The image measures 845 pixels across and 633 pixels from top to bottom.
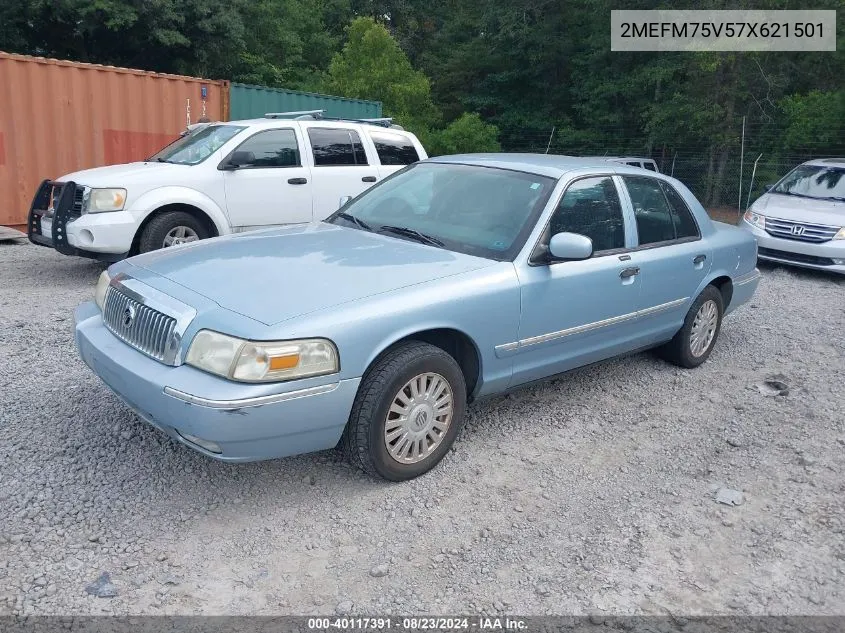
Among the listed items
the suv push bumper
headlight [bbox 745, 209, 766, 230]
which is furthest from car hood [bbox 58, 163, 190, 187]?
headlight [bbox 745, 209, 766, 230]

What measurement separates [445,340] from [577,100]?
77.8 feet

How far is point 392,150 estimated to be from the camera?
901 centimetres

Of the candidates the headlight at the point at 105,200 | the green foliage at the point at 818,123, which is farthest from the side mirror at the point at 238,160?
the green foliage at the point at 818,123

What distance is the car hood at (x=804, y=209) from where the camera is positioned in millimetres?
9547

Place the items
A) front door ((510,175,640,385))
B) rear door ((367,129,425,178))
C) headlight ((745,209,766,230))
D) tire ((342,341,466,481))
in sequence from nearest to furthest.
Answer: tire ((342,341,466,481)), front door ((510,175,640,385)), rear door ((367,129,425,178)), headlight ((745,209,766,230))

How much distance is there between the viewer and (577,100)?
25.7m

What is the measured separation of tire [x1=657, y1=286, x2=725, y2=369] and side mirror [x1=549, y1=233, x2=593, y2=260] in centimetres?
180

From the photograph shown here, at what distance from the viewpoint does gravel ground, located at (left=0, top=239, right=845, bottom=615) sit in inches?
116

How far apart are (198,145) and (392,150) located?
91.1 inches

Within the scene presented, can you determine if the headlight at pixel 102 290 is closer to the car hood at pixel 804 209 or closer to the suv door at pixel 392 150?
the suv door at pixel 392 150

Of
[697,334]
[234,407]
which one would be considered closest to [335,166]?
[697,334]

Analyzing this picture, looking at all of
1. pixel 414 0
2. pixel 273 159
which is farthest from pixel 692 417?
pixel 414 0

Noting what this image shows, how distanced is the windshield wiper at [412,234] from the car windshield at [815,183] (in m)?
8.22

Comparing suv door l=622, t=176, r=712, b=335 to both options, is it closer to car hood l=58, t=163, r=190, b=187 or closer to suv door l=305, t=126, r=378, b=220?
suv door l=305, t=126, r=378, b=220
